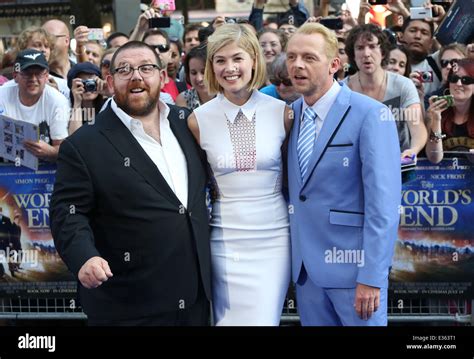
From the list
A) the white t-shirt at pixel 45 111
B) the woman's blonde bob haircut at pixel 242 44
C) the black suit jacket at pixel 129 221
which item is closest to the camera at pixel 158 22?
the white t-shirt at pixel 45 111

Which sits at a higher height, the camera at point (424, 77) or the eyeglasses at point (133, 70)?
the eyeglasses at point (133, 70)

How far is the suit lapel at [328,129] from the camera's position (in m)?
4.37

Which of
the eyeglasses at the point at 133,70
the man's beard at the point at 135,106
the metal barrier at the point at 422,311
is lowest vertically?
the metal barrier at the point at 422,311

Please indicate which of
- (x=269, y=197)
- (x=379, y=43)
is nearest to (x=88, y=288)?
(x=269, y=197)

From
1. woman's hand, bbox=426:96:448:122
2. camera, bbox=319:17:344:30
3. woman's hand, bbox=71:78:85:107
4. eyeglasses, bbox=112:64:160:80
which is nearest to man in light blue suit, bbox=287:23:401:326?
eyeglasses, bbox=112:64:160:80

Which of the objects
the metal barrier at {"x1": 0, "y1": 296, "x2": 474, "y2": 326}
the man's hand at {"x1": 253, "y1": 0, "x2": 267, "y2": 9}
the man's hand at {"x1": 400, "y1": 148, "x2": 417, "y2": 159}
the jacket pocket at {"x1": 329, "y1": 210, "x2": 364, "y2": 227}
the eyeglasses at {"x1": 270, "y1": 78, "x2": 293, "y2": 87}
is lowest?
the metal barrier at {"x1": 0, "y1": 296, "x2": 474, "y2": 326}

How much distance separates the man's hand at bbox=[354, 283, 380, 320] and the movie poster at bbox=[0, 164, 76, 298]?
8.88 ft

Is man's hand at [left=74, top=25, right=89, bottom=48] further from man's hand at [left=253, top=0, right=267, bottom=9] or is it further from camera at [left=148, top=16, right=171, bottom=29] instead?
man's hand at [left=253, top=0, right=267, bottom=9]

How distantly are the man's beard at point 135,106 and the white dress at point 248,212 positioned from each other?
28 centimetres

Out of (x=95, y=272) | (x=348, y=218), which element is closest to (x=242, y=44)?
(x=348, y=218)

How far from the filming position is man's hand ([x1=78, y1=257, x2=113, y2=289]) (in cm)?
405

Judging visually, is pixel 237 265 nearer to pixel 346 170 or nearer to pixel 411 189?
pixel 346 170

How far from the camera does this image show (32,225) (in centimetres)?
639

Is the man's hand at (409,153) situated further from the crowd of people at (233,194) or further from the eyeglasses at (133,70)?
the eyeglasses at (133,70)
